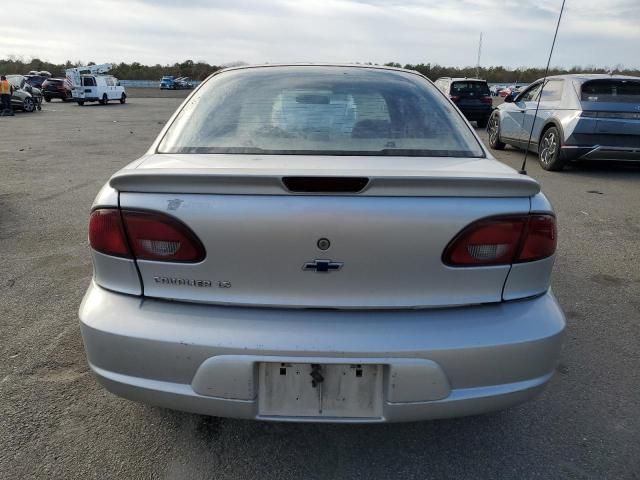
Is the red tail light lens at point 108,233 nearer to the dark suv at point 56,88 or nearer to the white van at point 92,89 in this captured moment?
the white van at point 92,89

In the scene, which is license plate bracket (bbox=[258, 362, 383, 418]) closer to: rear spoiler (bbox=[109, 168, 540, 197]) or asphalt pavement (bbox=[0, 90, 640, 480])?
asphalt pavement (bbox=[0, 90, 640, 480])

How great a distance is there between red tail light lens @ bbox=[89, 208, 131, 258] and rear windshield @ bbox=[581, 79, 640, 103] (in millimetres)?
8507

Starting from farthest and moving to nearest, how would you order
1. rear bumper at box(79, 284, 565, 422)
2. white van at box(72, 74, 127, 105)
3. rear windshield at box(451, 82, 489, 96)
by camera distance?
1. white van at box(72, 74, 127, 105)
2. rear windshield at box(451, 82, 489, 96)
3. rear bumper at box(79, 284, 565, 422)

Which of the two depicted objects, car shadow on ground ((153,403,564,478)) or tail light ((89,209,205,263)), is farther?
car shadow on ground ((153,403,564,478))

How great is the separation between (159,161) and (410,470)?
5.29 feet

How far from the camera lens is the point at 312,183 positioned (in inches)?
69.7

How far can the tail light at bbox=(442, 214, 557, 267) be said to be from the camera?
5.90ft

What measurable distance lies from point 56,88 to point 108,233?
36.0m

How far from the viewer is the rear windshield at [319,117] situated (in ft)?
7.44

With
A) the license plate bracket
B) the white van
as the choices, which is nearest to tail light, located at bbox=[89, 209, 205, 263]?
the license plate bracket

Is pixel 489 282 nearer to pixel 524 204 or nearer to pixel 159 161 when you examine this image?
pixel 524 204

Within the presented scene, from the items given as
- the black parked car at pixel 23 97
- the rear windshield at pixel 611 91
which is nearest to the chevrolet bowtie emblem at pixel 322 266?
the rear windshield at pixel 611 91

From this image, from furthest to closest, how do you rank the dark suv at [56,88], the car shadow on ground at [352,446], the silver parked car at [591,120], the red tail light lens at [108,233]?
the dark suv at [56,88], the silver parked car at [591,120], the car shadow on ground at [352,446], the red tail light lens at [108,233]

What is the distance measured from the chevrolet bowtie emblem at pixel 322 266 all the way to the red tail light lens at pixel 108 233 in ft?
2.15
